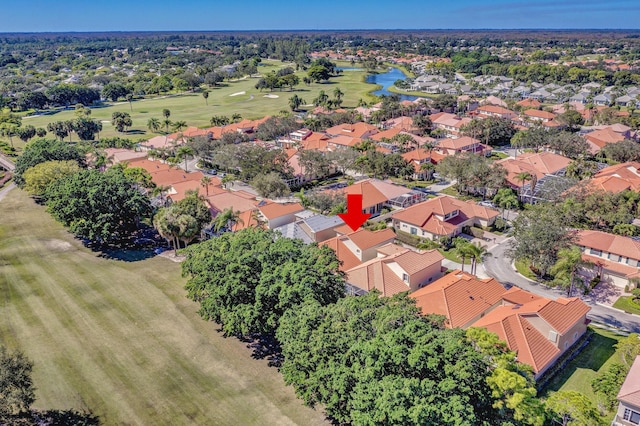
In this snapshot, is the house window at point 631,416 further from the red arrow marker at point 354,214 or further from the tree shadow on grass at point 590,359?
the red arrow marker at point 354,214

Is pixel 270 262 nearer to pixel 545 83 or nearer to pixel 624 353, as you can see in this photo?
pixel 624 353

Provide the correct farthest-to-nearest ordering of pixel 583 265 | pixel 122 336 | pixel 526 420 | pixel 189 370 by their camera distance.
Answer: pixel 583 265 < pixel 122 336 < pixel 189 370 < pixel 526 420

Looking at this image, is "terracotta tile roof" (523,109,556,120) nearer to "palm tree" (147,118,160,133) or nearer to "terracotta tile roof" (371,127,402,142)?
"terracotta tile roof" (371,127,402,142)

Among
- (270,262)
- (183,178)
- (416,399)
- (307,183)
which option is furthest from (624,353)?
(183,178)

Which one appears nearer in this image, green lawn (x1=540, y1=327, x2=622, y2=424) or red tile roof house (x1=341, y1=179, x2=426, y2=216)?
green lawn (x1=540, y1=327, x2=622, y2=424)

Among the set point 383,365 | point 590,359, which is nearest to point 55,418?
point 383,365

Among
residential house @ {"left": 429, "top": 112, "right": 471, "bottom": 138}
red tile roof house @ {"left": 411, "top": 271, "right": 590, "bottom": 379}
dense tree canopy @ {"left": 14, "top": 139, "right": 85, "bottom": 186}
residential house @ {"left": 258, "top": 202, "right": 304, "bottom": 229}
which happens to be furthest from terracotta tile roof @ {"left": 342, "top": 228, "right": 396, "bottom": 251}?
residential house @ {"left": 429, "top": 112, "right": 471, "bottom": 138}

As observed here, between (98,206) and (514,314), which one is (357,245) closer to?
(514,314)
